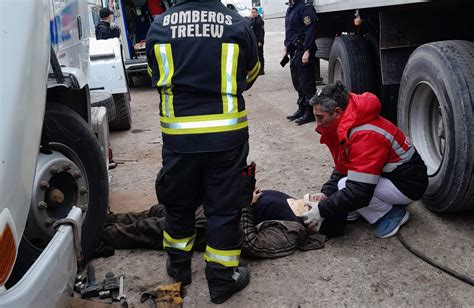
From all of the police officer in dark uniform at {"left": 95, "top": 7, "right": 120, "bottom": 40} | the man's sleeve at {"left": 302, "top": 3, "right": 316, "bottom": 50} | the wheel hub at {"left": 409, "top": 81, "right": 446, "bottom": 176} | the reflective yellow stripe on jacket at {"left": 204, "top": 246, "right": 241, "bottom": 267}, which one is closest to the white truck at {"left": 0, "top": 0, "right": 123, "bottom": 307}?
the reflective yellow stripe on jacket at {"left": 204, "top": 246, "right": 241, "bottom": 267}

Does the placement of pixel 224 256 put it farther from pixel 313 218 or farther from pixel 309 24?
pixel 309 24

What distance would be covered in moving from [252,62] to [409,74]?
1566mm

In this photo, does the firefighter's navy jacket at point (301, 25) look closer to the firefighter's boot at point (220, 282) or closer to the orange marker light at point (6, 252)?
the firefighter's boot at point (220, 282)

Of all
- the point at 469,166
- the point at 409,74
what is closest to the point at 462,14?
the point at 409,74

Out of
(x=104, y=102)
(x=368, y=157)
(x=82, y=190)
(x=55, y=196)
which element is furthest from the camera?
(x=104, y=102)

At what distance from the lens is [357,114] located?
10.7 feet

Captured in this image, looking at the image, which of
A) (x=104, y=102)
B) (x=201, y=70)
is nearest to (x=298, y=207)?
(x=201, y=70)

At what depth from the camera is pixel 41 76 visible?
2197 mm

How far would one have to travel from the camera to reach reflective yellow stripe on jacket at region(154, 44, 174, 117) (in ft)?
8.71

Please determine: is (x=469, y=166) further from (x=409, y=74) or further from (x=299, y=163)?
(x=299, y=163)

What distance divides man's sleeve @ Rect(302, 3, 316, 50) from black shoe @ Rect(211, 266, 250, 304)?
4.46 meters

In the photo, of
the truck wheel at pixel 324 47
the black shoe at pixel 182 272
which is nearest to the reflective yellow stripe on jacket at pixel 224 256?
the black shoe at pixel 182 272

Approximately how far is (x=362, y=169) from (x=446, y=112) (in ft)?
2.17

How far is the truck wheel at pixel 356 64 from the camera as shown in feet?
18.1
